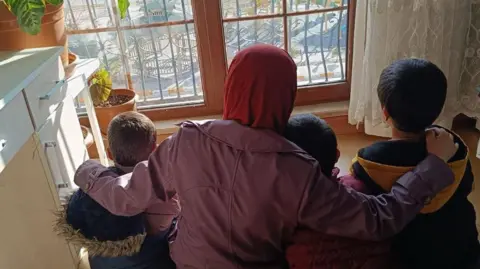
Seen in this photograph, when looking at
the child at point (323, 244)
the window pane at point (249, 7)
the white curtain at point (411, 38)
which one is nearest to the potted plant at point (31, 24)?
the window pane at point (249, 7)

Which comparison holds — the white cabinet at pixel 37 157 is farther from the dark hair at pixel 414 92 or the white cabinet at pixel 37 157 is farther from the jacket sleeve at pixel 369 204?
the dark hair at pixel 414 92

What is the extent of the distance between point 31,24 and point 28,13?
0.04 m

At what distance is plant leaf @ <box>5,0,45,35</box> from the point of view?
64.4 inches

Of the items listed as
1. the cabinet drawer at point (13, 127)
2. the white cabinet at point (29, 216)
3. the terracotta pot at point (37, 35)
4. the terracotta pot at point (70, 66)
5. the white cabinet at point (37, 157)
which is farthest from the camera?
the terracotta pot at point (70, 66)

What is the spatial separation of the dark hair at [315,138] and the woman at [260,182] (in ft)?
0.15

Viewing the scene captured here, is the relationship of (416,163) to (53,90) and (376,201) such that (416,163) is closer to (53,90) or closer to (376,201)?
(376,201)

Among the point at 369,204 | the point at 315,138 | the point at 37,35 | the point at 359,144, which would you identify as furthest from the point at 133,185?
the point at 359,144

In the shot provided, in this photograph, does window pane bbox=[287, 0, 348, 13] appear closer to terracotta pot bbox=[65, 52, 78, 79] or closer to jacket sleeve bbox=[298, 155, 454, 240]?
terracotta pot bbox=[65, 52, 78, 79]

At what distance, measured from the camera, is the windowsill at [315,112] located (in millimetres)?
2549

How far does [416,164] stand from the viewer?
122 centimetres

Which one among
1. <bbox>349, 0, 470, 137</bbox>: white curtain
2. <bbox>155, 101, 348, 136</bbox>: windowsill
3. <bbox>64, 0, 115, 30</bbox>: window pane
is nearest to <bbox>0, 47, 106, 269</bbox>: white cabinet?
<bbox>64, 0, 115, 30</bbox>: window pane

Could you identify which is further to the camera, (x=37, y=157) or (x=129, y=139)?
(x=37, y=157)

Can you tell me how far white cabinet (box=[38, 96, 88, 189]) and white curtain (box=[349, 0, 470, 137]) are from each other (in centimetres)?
126

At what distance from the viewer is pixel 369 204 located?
115 centimetres
